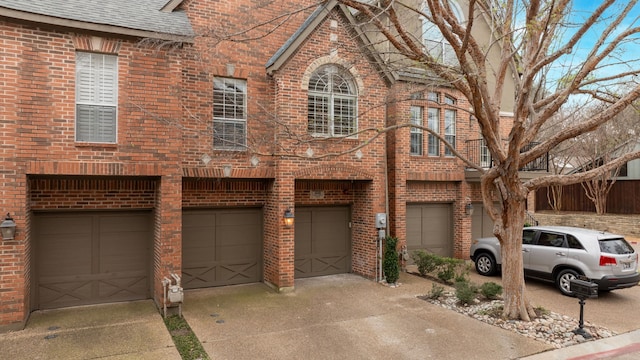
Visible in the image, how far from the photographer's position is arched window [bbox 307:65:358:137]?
10977 mm

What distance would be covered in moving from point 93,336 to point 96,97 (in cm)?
475

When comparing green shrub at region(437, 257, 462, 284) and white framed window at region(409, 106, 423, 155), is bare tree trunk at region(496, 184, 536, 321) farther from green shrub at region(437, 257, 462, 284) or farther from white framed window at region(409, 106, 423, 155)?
white framed window at region(409, 106, 423, 155)

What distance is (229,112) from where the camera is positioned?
10352mm

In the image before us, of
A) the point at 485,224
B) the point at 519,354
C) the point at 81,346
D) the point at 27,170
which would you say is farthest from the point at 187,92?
the point at 485,224

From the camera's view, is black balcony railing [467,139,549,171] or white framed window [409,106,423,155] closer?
white framed window [409,106,423,155]

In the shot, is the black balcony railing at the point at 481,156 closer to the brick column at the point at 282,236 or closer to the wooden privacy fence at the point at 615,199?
the brick column at the point at 282,236

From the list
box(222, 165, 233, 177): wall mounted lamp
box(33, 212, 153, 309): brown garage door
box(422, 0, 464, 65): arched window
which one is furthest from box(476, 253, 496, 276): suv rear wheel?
box(33, 212, 153, 309): brown garage door

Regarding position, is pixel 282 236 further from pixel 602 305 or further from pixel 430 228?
pixel 602 305

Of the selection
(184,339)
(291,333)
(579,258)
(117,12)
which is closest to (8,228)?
(184,339)

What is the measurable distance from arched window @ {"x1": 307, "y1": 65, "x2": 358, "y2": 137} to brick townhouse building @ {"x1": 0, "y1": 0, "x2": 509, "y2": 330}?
1.6 inches

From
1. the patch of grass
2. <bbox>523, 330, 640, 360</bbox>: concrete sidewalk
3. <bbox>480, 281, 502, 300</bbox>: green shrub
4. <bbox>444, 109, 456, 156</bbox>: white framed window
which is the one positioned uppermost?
<bbox>444, 109, 456, 156</bbox>: white framed window

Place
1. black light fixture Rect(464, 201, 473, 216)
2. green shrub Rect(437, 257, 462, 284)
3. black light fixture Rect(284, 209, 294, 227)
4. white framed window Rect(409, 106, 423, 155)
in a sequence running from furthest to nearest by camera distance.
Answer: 1. black light fixture Rect(464, 201, 473, 216)
2. white framed window Rect(409, 106, 423, 155)
3. green shrub Rect(437, 257, 462, 284)
4. black light fixture Rect(284, 209, 294, 227)

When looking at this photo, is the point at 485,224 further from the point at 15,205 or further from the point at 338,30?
the point at 15,205

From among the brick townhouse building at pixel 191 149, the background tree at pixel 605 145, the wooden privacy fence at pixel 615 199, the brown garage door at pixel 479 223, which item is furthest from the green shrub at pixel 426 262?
the wooden privacy fence at pixel 615 199
